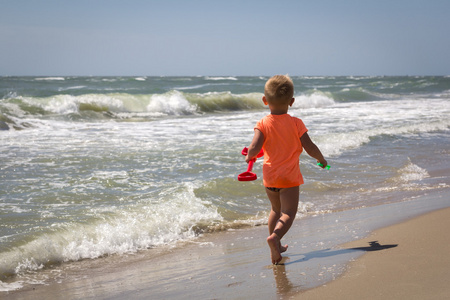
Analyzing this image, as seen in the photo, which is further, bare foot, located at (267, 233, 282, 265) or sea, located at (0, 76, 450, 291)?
sea, located at (0, 76, 450, 291)

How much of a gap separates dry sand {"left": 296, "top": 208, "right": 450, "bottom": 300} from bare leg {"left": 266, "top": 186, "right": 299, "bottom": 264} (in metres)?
0.51

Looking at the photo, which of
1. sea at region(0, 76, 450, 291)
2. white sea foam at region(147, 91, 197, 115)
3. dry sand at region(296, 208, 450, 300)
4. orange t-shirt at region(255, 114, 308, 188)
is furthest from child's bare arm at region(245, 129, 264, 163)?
white sea foam at region(147, 91, 197, 115)

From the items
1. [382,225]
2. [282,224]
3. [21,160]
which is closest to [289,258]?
[282,224]

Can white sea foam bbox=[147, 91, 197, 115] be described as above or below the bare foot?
above

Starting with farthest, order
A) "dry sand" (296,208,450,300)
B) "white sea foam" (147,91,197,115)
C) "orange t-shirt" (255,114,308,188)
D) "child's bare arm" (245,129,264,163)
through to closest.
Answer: "white sea foam" (147,91,197,115)
"orange t-shirt" (255,114,308,188)
"child's bare arm" (245,129,264,163)
"dry sand" (296,208,450,300)

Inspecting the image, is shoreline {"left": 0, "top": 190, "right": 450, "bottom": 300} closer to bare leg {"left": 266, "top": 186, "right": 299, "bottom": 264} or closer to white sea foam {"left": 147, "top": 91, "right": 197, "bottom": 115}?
bare leg {"left": 266, "top": 186, "right": 299, "bottom": 264}

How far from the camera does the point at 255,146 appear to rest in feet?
11.0

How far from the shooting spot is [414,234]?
12.8ft

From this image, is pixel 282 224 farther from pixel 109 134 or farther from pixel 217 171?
pixel 109 134

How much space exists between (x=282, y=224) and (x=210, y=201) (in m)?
2.08

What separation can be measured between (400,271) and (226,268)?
45.9 inches

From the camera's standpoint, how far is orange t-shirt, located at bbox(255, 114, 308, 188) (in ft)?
11.3

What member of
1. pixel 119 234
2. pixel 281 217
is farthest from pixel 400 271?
pixel 119 234

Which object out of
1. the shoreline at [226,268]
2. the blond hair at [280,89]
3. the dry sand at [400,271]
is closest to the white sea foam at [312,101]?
the shoreline at [226,268]
